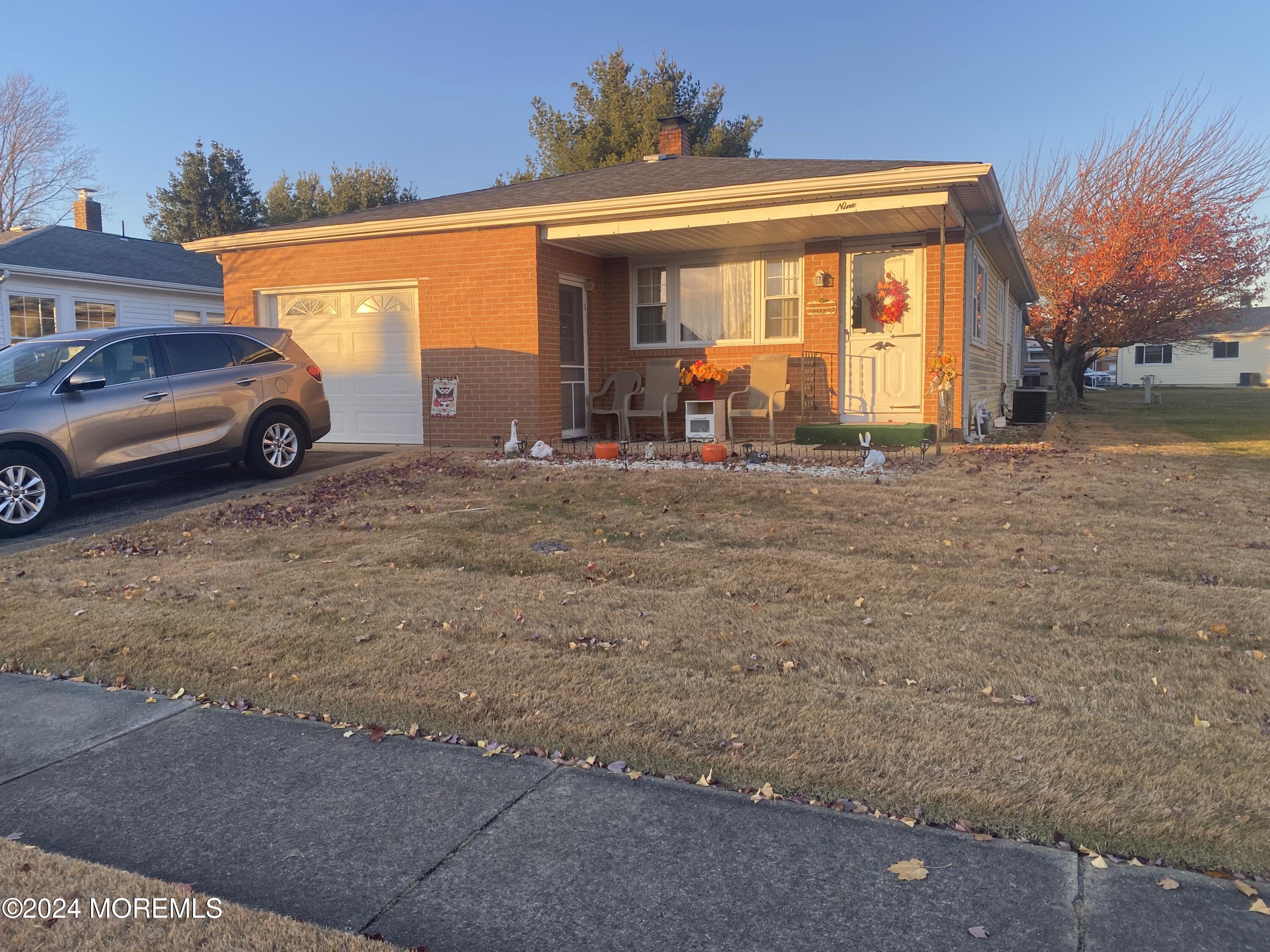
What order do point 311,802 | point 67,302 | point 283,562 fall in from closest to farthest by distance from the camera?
point 311,802 < point 283,562 < point 67,302

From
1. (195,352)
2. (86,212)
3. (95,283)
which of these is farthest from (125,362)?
(86,212)

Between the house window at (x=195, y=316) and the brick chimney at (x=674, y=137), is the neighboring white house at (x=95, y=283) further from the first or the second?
the brick chimney at (x=674, y=137)

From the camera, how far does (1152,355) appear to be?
5072 cm

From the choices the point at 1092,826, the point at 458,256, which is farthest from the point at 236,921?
the point at 458,256

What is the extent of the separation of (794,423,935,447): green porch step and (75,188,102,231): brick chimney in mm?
23656

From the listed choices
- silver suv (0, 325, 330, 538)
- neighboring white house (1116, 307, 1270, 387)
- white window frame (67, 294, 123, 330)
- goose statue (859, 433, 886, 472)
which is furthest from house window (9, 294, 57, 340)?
neighboring white house (1116, 307, 1270, 387)

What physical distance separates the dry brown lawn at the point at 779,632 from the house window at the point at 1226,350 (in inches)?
1897

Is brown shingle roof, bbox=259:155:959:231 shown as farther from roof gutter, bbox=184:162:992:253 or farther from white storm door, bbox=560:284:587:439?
white storm door, bbox=560:284:587:439

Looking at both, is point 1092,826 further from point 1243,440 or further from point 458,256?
point 1243,440

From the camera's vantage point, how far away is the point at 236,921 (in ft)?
7.80

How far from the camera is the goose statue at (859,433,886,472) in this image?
9339mm

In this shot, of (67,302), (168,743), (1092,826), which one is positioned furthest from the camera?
(67,302)

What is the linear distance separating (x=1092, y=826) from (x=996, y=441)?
11.2 meters

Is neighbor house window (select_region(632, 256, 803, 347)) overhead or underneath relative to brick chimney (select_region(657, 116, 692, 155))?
underneath
